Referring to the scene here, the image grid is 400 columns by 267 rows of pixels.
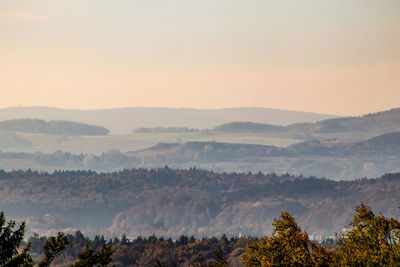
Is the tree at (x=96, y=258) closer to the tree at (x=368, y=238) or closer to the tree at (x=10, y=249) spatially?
the tree at (x=10, y=249)

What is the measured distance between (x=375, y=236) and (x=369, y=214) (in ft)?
11.0

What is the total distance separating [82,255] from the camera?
211 ft

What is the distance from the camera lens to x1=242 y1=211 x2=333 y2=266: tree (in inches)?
3260

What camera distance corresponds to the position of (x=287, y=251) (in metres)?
84.8

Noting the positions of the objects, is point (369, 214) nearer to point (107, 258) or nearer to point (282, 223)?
point (282, 223)

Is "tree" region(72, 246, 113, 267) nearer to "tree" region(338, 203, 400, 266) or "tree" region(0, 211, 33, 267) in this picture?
"tree" region(0, 211, 33, 267)

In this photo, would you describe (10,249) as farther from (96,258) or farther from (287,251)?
(287,251)

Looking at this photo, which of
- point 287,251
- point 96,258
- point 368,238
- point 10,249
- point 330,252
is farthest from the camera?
point 368,238

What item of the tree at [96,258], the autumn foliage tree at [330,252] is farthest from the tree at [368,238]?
the tree at [96,258]

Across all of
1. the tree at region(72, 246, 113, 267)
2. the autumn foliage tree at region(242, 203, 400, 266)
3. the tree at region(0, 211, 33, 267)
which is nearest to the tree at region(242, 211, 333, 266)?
the autumn foliage tree at region(242, 203, 400, 266)

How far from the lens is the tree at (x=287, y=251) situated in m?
82.8

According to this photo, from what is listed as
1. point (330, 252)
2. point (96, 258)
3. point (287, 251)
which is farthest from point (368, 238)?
point (96, 258)

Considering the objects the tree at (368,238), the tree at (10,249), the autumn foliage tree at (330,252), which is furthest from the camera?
the tree at (368,238)

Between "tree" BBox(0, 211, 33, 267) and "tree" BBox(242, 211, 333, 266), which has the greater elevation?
"tree" BBox(0, 211, 33, 267)
